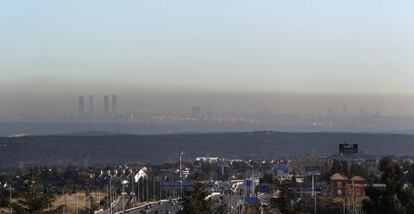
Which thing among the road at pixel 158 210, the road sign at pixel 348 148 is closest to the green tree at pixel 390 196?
the road at pixel 158 210

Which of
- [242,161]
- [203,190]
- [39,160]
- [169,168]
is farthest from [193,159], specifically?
[203,190]

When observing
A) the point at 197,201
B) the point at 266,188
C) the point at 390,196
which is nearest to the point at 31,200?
the point at 197,201

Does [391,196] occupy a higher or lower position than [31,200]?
lower

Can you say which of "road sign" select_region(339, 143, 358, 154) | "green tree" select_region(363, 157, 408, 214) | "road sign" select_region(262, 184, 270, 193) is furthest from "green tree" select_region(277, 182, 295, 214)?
"road sign" select_region(262, 184, 270, 193)

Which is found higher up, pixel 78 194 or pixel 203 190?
pixel 203 190

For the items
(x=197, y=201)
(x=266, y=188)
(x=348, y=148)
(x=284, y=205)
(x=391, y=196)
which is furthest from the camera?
(x=266, y=188)

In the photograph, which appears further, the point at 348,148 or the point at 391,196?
the point at 348,148

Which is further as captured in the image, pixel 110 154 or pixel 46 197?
pixel 110 154

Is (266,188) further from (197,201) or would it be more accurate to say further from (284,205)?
(197,201)

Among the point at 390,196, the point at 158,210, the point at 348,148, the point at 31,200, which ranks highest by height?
the point at 31,200

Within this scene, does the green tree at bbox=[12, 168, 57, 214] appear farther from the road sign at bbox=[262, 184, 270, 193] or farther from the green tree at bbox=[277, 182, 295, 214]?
the road sign at bbox=[262, 184, 270, 193]

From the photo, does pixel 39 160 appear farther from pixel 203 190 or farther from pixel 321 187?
pixel 203 190
